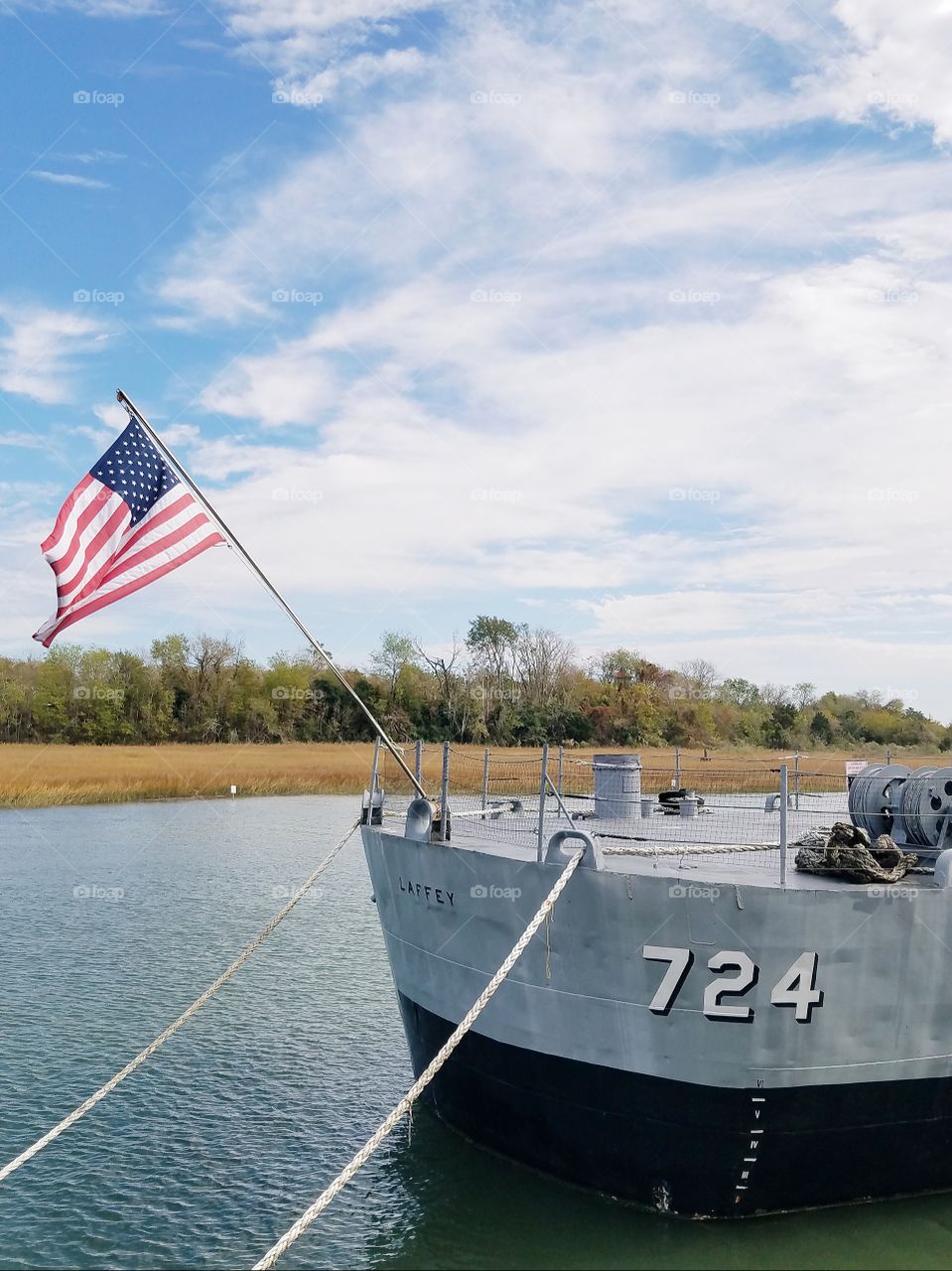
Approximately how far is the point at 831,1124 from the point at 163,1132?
6519 millimetres

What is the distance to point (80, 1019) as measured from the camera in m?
14.0

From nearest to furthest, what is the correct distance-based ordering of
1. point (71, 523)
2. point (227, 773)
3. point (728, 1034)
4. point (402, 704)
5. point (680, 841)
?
point (728, 1034) < point (71, 523) < point (680, 841) < point (227, 773) < point (402, 704)

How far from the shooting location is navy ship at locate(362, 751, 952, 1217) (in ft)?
26.2

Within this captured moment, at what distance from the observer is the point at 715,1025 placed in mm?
8008

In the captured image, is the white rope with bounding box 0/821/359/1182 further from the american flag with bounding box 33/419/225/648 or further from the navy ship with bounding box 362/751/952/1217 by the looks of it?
the american flag with bounding box 33/419/225/648

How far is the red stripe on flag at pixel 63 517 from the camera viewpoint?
9195 mm

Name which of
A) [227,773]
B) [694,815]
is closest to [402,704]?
[227,773]

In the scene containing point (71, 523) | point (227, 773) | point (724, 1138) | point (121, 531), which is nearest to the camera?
point (724, 1138)

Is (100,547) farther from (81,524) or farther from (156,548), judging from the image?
(156,548)

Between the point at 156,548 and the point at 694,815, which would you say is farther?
the point at 694,815

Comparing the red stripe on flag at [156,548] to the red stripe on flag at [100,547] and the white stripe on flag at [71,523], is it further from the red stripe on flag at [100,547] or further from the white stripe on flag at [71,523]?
the white stripe on flag at [71,523]

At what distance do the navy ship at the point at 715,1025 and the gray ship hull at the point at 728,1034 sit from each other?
16 mm

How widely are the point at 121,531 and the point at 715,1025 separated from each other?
6697mm

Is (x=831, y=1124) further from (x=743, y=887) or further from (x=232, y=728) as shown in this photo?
(x=232, y=728)
